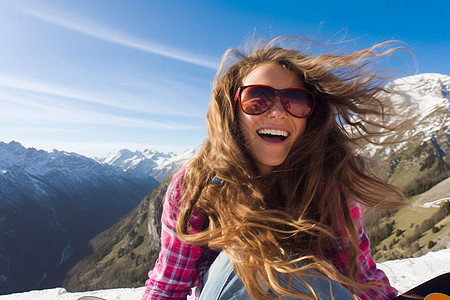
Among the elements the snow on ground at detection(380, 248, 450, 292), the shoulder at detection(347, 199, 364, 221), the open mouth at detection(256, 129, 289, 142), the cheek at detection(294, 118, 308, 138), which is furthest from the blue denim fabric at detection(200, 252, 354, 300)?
the snow on ground at detection(380, 248, 450, 292)

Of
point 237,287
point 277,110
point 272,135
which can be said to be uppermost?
point 277,110

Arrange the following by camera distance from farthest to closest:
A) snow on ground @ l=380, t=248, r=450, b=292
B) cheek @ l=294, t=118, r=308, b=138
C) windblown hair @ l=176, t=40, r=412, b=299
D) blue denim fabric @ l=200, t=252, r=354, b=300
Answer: snow on ground @ l=380, t=248, r=450, b=292 → cheek @ l=294, t=118, r=308, b=138 → windblown hair @ l=176, t=40, r=412, b=299 → blue denim fabric @ l=200, t=252, r=354, b=300

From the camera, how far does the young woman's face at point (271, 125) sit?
271cm

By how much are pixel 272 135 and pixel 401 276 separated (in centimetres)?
448

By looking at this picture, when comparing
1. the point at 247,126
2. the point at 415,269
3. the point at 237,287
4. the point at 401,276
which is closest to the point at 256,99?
the point at 247,126

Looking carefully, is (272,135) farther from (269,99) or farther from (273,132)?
(269,99)

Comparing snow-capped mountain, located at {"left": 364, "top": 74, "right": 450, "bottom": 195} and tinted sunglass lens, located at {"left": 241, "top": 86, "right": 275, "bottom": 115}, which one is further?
snow-capped mountain, located at {"left": 364, "top": 74, "right": 450, "bottom": 195}

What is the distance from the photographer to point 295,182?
10.2ft

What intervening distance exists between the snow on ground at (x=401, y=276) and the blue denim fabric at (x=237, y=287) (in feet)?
10.7

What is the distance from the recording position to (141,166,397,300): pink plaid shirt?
284cm

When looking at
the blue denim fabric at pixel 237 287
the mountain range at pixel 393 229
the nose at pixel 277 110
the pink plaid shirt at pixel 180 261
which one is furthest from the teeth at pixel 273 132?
the mountain range at pixel 393 229

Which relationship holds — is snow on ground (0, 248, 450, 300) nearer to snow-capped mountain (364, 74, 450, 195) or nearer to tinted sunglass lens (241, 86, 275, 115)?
snow-capped mountain (364, 74, 450, 195)

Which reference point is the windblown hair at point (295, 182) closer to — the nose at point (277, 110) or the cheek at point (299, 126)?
the cheek at point (299, 126)

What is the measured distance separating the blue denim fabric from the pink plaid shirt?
1.63 ft
